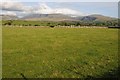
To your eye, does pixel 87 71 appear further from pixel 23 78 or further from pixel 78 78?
pixel 23 78

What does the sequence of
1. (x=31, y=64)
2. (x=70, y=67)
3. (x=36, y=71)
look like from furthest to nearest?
(x=31, y=64) < (x=70, y=67) < (x=36, y=71)

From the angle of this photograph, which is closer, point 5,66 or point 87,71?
point 87,71

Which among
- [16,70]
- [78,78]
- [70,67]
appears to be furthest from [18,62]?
[78,78]

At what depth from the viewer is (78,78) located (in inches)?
605

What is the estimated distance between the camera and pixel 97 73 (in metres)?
16.9

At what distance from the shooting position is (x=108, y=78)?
15.2m

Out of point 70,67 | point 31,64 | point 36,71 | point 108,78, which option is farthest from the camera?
point 31,64

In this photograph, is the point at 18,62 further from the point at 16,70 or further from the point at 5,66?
the point at 16,70

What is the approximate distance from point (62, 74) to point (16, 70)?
3466 mm

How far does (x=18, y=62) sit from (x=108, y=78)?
8.62 m

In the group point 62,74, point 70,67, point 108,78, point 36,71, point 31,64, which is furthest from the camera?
point 31,64

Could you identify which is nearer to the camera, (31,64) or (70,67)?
(70,67)

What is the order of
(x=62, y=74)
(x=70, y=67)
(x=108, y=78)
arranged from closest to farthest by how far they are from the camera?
(x=108, y=78) → (x=62, y=74) → (x=70, y=67)

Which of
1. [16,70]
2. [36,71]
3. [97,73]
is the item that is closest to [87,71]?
[97,73]
